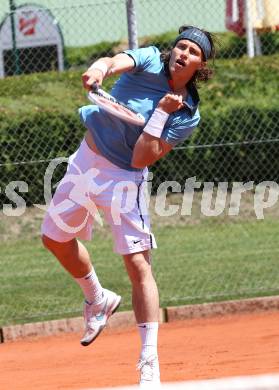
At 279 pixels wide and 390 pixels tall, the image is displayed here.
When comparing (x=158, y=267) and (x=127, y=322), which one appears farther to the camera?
(x=158, y=267)

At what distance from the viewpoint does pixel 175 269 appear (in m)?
11.6

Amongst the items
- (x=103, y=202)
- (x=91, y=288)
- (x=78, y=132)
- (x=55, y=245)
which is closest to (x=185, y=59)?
(x=103, y=202)

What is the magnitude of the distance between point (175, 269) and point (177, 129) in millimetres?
4930

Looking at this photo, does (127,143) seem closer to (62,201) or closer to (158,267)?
(62,201)

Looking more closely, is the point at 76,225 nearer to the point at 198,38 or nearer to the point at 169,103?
the point at 169,103

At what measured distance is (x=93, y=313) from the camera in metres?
7.29

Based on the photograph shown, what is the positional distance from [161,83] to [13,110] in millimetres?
7065

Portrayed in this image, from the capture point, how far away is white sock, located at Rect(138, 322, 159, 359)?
6.65 m

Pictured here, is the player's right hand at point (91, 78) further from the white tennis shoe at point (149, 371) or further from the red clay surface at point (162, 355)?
the red clay surface at point (162, 355)

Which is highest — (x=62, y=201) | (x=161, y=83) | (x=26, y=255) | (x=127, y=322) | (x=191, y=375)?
(x=161, y=83)

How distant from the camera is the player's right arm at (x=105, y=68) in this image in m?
6.17

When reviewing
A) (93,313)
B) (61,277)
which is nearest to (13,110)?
(61,277)

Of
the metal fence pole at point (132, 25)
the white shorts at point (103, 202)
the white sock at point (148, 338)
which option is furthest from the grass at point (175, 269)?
the white sock at point (148, 338)

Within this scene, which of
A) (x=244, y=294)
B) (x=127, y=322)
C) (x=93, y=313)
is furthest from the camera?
(x=244, y=294)
